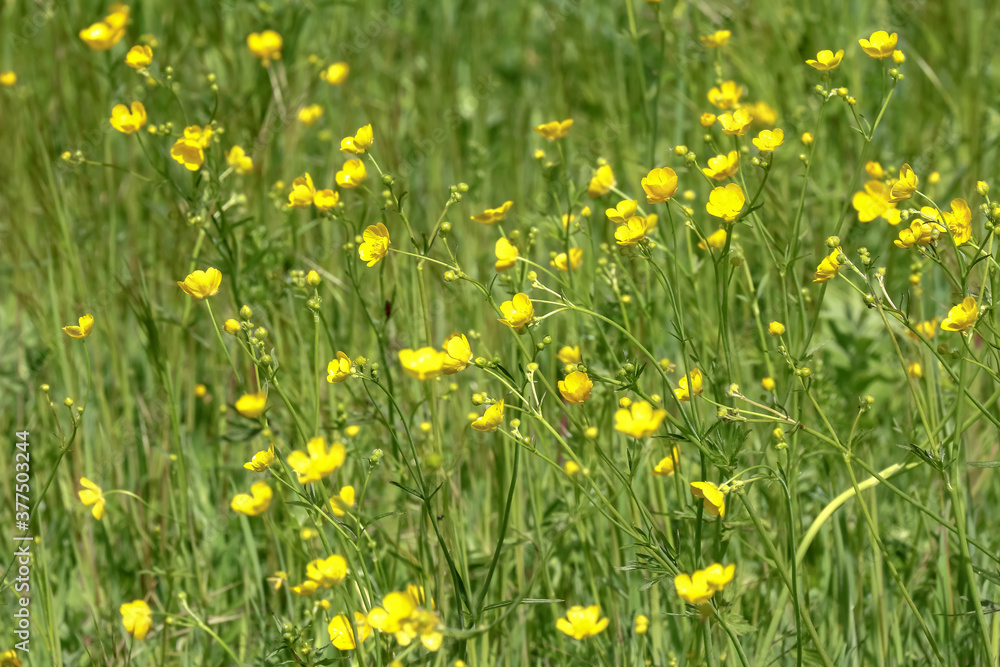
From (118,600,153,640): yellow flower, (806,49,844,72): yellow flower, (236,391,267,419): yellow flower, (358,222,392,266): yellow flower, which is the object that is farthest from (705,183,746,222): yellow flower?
(118,600,153,640): yellow flower

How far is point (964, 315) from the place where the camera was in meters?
1.16

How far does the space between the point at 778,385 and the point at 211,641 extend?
120 centimetres

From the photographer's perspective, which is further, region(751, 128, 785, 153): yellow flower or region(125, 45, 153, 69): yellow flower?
region(125, 45, 153, 69): yellow flower

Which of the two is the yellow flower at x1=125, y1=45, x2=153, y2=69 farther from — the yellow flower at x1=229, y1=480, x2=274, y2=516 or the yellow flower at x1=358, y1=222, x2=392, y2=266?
the yellow flower at x1=229, y1=480, x2=274, y2=516

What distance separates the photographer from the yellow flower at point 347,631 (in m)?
1.22

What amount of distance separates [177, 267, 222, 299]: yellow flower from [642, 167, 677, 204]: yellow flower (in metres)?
0.65

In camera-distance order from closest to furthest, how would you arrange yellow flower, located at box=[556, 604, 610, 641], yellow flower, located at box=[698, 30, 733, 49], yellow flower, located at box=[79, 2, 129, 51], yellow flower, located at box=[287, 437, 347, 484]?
1. yellow flower, located at box=[287, 437, 347, 484]
2. yellow flower, located at box=[556, 604, 610, 641]
3. yellow flower, located at box=[698, 30, 733, 49]
4. yellow flower, located at box=[79, 2, 129, 51]

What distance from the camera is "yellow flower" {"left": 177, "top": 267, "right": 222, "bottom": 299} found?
1.30m

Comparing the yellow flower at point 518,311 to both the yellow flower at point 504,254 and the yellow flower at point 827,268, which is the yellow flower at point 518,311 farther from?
the yellow flower at point 827,268

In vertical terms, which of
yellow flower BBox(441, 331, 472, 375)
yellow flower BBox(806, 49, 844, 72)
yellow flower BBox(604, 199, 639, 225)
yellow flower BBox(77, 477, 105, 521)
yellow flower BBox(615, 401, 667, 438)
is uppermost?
yellow flower BBox(806, 49, 844, 72)

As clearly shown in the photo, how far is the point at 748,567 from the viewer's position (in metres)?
1.73

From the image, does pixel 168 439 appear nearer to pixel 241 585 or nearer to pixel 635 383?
pixel 241 585

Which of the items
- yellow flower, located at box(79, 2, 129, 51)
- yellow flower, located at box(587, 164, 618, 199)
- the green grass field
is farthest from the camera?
yellow flower, located at box(79, 2, 129, 51)

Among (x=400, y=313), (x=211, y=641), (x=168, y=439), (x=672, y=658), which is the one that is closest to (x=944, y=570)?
(x=672, y=658)
